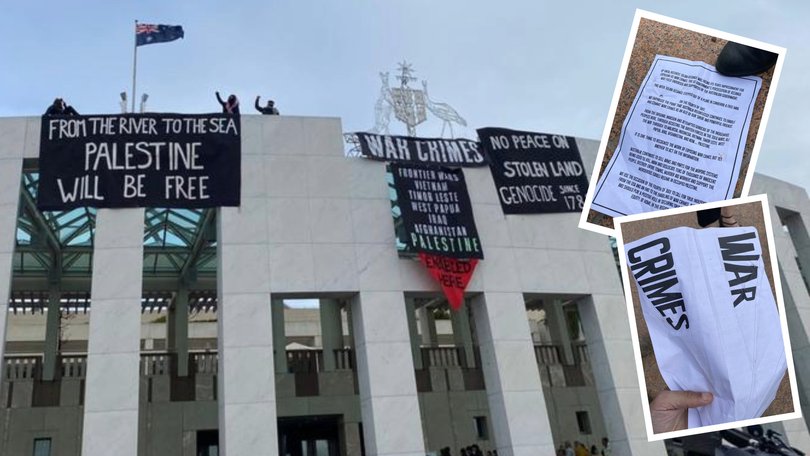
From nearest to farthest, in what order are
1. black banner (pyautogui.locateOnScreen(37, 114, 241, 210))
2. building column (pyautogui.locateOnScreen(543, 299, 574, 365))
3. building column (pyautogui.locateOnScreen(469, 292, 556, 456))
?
black banner (pyautogui.locateOnScreen(37, 114, 241, 210)), building column (pyautogui.locateOnScreen(469, 292, 556, 456)), building column (pyautogui.locateOnScreen(543, 299, 574, 365))

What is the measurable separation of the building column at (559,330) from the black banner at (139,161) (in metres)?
15.2

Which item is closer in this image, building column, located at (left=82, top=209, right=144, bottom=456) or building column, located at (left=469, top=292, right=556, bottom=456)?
building column, located at (left=82, top=209, right=144, bottom=456)

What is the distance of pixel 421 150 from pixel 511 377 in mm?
6898

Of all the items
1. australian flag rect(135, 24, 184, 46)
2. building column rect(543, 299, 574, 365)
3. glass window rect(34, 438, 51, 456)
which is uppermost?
australian flag rect(135, 24, 184, 46)

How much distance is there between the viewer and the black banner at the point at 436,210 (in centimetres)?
1827

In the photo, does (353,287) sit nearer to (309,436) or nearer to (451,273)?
(451,273)

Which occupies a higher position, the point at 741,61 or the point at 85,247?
the point at 85,247

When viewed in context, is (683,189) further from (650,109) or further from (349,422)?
(349,422)

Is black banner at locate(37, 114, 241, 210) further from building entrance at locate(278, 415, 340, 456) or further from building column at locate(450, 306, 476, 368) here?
building column at locate(450, 306, 476, 368)

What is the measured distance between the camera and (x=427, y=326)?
28.5 meters

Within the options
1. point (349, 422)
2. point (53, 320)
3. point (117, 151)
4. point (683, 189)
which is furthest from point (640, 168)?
point (53, 320)

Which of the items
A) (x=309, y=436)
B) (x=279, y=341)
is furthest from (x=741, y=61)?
(x=309, y=436)

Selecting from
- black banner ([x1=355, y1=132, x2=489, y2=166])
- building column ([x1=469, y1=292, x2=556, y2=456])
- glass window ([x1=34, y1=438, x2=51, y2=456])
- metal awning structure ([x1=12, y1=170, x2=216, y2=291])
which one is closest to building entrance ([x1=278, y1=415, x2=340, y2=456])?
metal awning structure ([x1=12, y1=170, x2=216, y2=291])

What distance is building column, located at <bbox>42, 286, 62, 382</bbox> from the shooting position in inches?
851
